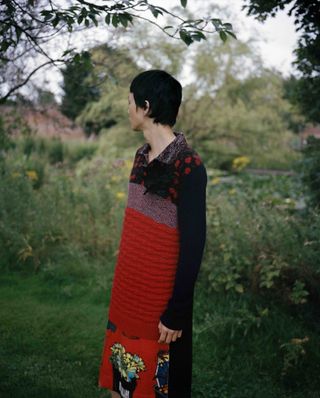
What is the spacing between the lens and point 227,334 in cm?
366

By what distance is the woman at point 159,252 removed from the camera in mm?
1823

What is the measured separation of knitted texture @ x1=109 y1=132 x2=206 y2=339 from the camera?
1.83 metres

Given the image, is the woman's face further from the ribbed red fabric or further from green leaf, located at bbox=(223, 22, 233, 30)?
green leaf, located at bbox=(223, 22, 233, 30)

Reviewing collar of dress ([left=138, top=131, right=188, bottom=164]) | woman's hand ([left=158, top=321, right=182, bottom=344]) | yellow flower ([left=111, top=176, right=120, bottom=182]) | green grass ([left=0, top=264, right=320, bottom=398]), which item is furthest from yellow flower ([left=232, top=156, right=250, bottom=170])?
woman's hand ([left=158, top=321, right=182, bottom=344])

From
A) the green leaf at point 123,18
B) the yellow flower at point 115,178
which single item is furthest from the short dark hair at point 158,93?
the yellow flower at point 115,178

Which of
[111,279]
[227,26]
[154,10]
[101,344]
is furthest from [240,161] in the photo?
[154,10]

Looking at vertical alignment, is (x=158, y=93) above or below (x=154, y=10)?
below

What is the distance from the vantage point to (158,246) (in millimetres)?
1909

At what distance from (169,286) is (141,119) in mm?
649

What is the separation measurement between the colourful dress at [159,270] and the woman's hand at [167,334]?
3cm

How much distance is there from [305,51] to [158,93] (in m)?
2.39

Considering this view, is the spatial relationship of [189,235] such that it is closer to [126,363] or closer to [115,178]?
[126,363]

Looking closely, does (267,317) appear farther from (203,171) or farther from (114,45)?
(114,45)

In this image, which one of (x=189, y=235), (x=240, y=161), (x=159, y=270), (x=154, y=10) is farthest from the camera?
(x=240, y=161)
